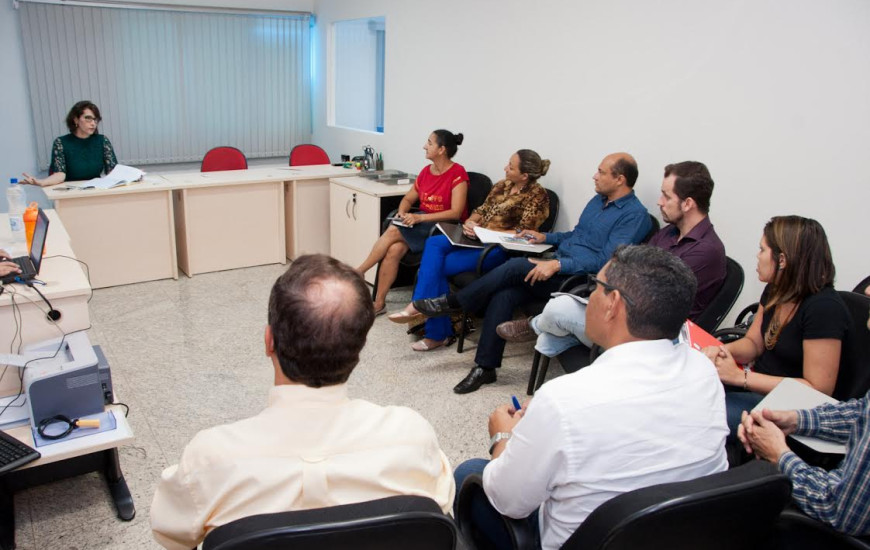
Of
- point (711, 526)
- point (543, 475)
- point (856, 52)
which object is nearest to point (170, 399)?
point (543, 475)

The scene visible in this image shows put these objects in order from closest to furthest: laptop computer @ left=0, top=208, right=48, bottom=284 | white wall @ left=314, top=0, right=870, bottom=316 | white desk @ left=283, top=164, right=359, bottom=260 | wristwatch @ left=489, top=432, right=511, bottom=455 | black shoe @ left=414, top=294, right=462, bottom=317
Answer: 1. wristwatch @ left=489, top=432, right=511, bottom=455
2. laptop computer @ left=0, top=208, right=48, bottom=284
3. white wall @ left=314, top=0, right=870, bottom=316
4. black shoe @ left=414, top=294, right=462, bottom=317
5. white desk @ left=283, top=164, right=359, bottom=260

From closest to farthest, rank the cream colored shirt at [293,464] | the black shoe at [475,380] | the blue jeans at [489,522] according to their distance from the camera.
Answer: the cream colored shirt at [293,464]
the blue jeans at [489,522]
the black shoe at [475,380]

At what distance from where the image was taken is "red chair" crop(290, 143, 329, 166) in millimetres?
5547

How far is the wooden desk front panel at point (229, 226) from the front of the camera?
4590 millimetres

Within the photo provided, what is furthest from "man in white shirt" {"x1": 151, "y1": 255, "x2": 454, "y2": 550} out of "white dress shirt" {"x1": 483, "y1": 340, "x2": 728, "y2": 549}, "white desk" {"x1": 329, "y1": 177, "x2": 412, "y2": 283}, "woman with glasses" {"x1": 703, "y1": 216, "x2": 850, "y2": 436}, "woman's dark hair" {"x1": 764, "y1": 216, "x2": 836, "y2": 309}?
"white desk" {"x1": 329, "y1": 177, "x2": 412, "y2": 283}

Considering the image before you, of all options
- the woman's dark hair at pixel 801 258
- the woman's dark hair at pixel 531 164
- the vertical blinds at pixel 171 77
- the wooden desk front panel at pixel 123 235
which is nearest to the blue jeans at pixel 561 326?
the woman's dark hair at pixel 801 258

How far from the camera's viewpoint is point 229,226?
4746 millimetres

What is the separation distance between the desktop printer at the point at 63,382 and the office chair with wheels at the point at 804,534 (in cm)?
203

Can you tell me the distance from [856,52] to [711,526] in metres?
2.24

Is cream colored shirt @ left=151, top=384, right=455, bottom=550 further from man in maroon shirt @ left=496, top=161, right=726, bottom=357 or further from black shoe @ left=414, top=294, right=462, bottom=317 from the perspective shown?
black shoe @ left=414, top=294, right=462, bottom=317

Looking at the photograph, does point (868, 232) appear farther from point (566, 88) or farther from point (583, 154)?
point (566, 88)

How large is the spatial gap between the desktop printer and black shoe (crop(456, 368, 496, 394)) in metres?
1.67

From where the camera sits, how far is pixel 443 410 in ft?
10.0

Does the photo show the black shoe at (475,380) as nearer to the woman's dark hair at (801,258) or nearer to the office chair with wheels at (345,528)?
the woman's dark hair at (801,258)
